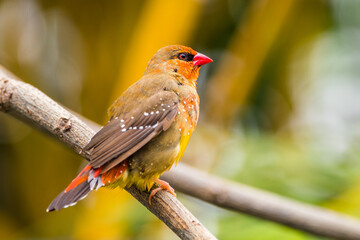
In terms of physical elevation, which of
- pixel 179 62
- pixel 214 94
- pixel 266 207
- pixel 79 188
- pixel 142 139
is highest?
pixel 179 62

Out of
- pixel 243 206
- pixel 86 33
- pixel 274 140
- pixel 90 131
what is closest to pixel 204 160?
pixel 274 140

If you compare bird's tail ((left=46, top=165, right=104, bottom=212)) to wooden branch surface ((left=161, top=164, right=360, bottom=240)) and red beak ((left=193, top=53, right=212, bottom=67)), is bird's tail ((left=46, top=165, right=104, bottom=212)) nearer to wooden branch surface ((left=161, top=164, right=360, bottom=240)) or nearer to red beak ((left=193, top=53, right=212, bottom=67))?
wooden branch surface ((left=161, top=164, right=360, bottom=240))

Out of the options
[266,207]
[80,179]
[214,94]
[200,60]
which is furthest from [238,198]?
[214,94]

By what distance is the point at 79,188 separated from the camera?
2.27 meters

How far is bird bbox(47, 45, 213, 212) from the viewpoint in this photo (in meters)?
2.34

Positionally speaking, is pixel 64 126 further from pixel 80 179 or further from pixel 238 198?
pixel 238 198

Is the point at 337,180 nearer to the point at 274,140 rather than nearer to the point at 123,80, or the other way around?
the point at 274,140

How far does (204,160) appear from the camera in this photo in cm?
479

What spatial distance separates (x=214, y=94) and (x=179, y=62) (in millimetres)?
2303

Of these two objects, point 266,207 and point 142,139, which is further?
point 266,207

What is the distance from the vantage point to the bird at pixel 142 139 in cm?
234

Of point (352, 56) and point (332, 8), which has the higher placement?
point (332, 8)

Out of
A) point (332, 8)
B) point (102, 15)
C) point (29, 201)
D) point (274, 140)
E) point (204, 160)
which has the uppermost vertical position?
point (332, 8)

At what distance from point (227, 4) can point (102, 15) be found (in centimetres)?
150
